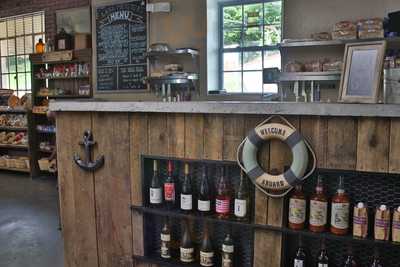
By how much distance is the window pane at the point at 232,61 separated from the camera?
15.5 feet

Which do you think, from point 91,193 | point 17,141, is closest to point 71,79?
point 17,141

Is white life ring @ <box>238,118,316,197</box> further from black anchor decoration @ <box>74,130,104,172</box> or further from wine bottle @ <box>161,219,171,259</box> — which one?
black anchor decoration @ <box>74,130,104,172</box>

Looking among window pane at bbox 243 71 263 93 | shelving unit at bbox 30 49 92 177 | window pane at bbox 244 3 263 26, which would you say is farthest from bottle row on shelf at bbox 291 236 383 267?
shelving unit at bbox 30 49 92 177

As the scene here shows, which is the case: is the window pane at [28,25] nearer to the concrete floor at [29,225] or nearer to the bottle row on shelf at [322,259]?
the concrete floor at [29,225]

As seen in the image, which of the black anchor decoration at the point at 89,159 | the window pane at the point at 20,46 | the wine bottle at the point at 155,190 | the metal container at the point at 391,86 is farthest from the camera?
the window pane at the point at 20,46

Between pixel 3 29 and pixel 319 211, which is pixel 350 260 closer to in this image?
pixel 319 211

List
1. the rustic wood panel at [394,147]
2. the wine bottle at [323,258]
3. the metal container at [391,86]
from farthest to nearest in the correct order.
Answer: the wine bottle at [323,258], the metal container at [391,86], the rustic wood panel at [394,147]

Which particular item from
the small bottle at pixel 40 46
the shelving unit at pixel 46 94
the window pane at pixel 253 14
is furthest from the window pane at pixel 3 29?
the window pane at pixel 253 14

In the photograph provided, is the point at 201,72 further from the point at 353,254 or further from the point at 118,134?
the point at 353,254

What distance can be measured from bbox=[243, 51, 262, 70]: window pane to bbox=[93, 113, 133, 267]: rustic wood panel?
2.84 m

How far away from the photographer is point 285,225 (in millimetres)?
1718

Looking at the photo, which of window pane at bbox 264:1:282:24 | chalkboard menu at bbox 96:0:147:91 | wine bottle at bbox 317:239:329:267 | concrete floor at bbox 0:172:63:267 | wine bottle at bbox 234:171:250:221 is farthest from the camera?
Result: chalkboard menu at bbox 96:0:147:91

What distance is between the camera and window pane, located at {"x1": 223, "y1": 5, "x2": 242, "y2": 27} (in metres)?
4.68

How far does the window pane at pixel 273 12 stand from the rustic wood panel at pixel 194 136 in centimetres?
294
